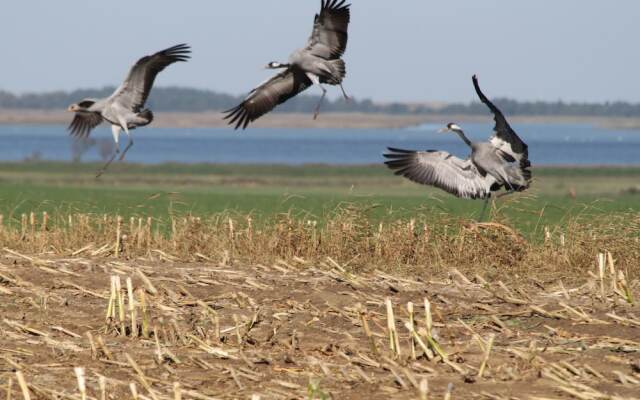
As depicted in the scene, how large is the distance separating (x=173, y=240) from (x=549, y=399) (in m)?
8.26

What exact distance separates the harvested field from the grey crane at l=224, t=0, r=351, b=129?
226 centimetres

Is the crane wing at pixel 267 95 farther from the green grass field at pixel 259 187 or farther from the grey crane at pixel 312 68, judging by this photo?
the green grass field at pixel 259 187

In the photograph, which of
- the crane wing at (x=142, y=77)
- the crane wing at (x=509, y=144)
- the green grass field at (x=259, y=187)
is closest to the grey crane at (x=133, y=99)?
the crane wing at (x=142, y=77)


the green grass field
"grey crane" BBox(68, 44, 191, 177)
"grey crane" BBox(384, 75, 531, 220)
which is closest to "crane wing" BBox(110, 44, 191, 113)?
"grey crane" BBox(68, 44, 191, 177)

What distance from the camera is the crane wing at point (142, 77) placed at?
55.1 feet

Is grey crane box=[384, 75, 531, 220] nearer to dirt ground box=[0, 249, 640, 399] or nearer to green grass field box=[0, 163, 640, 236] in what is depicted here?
dirt ground box=[0, 249, 640, 399]

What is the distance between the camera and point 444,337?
31.4ft

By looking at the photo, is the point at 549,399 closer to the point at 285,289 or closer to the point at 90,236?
the point at 285,289

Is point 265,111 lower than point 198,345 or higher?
higher

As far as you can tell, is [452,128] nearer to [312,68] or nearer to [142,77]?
[312,68]

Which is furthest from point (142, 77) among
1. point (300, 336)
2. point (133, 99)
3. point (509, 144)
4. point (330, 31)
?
point (300, 336)

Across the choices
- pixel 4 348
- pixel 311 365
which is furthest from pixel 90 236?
pixel 311 365

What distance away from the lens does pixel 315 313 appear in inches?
411

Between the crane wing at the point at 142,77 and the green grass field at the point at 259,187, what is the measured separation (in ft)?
26.6
